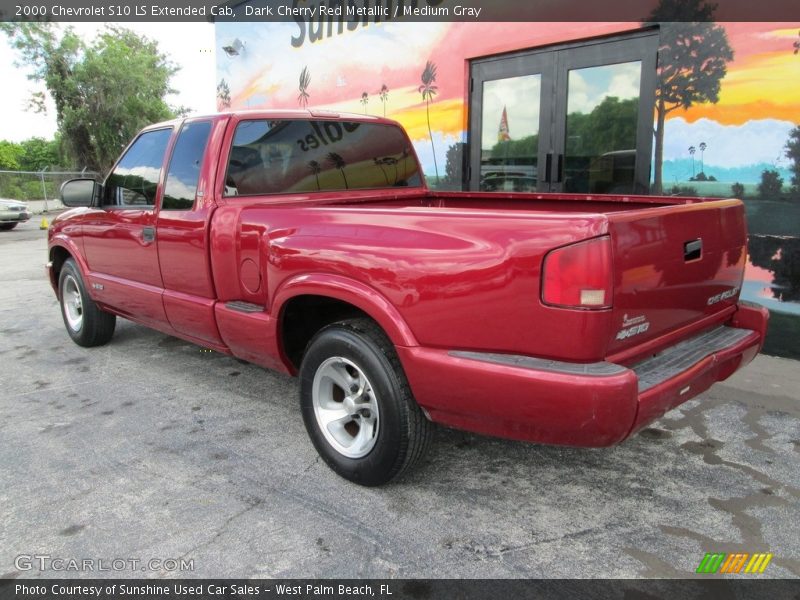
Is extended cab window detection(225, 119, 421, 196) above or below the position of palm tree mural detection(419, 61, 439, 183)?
below

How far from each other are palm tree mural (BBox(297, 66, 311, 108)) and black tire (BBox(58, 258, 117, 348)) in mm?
6062

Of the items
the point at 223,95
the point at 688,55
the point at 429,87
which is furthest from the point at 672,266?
the point at 223,95

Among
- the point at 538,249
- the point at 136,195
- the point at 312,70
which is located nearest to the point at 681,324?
the point at 538,249

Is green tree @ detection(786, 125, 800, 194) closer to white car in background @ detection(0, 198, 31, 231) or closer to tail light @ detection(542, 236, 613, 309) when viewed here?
tail light @ detection(542, 236, 613, 309)

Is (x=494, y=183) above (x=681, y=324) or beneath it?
above

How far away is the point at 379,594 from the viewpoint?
2314 millimetres

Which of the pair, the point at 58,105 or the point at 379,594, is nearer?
the point at 379,594

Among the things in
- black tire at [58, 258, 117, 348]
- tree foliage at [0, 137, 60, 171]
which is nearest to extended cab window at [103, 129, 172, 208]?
black tire at [58, 258, 117, 348]

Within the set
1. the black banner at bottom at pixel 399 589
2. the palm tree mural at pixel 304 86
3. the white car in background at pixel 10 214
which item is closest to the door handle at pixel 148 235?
the black banner at bottom at pixel 399 589

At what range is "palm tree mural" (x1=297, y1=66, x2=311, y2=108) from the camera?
34.5 ft

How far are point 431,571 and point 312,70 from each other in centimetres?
950

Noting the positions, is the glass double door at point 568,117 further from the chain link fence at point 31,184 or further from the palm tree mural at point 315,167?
the chain link fence at point 31,184

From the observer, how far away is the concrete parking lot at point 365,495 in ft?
8.28

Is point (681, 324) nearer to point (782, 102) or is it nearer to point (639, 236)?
point (639, 236)
